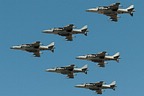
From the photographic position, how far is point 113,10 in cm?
17875

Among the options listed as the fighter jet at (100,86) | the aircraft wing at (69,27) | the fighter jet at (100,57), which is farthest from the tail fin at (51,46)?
the fighter jet at (100,86)

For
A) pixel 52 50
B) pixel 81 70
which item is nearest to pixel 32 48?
pixel 52 50

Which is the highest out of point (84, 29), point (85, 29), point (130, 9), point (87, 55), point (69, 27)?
point (130, 9)

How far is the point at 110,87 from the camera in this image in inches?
7554

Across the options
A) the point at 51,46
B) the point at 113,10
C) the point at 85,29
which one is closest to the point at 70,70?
the point at 51,46

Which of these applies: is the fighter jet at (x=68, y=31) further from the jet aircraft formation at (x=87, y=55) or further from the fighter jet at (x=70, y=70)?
the fighter jet at (x=70, y=70)

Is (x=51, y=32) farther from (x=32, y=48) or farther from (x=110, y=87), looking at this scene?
(x=110, y=87)

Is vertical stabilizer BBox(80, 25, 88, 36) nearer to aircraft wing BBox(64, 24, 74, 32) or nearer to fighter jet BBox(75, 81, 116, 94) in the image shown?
aircraft wing BBox(64, 24, 74, 32)

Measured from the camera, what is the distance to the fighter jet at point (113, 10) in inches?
6983

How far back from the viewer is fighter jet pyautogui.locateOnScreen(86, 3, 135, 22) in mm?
177375

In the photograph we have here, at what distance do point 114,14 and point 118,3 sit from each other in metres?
4.59

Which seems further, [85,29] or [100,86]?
[100,86]

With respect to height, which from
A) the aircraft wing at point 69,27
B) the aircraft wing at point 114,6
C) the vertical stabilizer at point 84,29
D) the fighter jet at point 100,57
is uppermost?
the aircraft wing at point 114,6

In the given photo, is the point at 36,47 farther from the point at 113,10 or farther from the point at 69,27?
the point at 113,10
